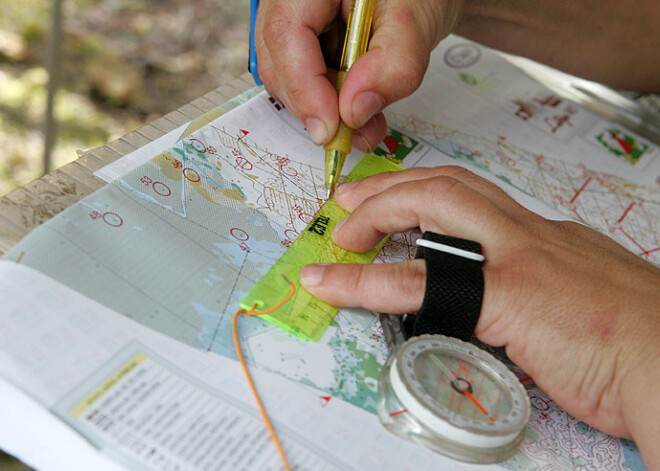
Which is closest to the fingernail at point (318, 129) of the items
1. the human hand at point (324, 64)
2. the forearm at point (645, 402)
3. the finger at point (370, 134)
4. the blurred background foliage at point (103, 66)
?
the human hand at point (324, 64)

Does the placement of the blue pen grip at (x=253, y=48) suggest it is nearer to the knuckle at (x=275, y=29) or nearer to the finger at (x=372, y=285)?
the knuckle at (x=275, y=29)

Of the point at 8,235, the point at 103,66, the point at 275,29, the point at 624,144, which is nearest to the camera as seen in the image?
the point at 8,235

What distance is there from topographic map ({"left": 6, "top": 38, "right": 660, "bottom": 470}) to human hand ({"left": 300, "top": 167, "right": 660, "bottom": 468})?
0.04 meters

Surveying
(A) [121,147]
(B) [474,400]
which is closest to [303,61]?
(A) [121,147]

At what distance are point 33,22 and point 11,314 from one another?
74.8 inches

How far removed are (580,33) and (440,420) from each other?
916 millimetres

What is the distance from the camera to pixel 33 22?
2.06 m

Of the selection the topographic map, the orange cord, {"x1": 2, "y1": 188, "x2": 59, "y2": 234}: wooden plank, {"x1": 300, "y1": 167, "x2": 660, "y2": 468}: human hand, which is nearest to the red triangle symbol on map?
the topographic map

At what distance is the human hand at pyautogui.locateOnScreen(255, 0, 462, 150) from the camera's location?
789 mm

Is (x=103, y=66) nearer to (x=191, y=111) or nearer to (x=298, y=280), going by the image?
(x=191, y=111)

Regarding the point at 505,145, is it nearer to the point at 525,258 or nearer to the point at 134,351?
the point at 525,258

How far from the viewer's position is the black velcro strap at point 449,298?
2.01 ft

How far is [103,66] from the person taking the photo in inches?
80.7

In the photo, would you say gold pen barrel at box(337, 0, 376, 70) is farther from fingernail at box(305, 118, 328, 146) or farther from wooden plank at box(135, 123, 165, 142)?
wooden plank at box(135, 123, 165, 142)
